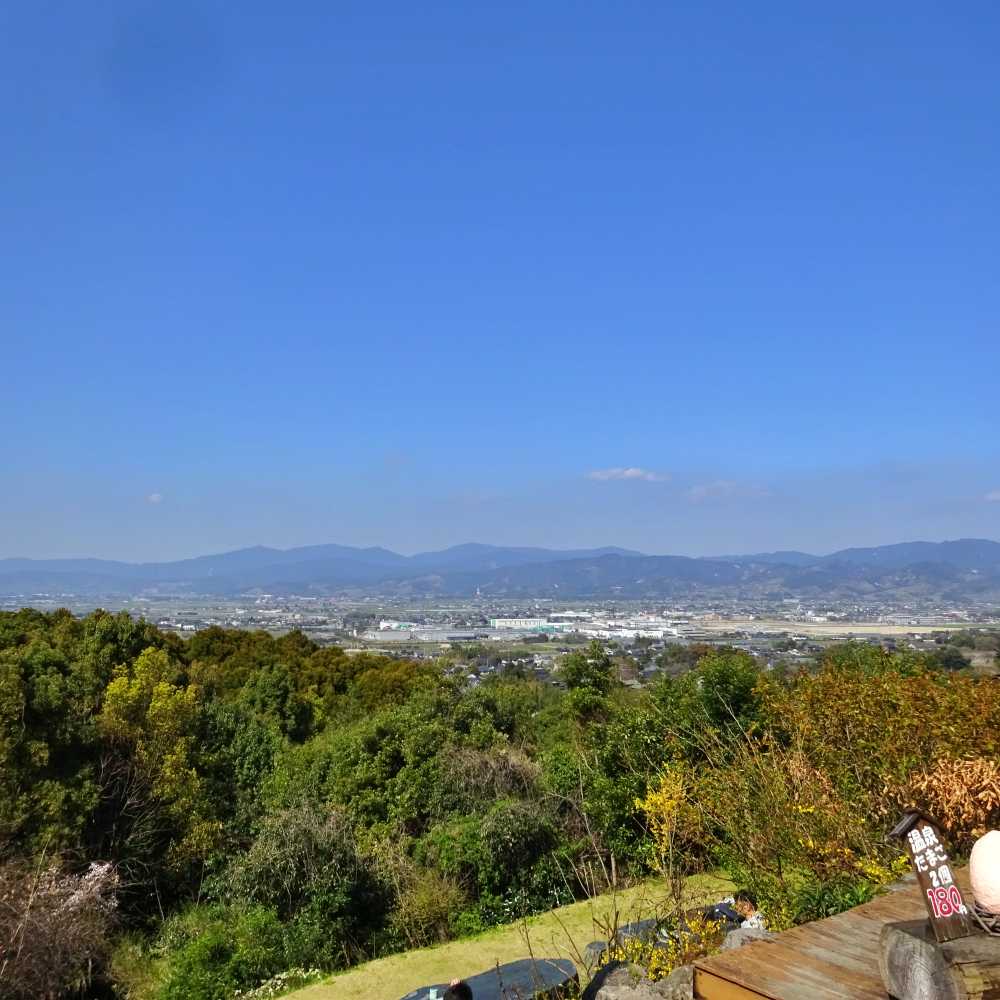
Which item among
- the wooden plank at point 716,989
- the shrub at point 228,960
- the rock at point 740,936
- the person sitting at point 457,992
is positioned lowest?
the shrub at point 228,960

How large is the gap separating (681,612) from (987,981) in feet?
401

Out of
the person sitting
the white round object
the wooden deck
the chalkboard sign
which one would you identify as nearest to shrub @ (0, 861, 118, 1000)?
the person sitting

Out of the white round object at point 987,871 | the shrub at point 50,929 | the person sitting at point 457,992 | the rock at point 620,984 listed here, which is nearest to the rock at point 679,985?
the rock at point 620,984

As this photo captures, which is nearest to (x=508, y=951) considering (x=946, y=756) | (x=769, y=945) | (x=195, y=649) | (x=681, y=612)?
(x=946, y=756)

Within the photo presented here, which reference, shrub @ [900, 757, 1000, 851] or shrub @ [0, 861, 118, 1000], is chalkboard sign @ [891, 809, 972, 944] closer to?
shrub @ [900, 757, 1000, 851]

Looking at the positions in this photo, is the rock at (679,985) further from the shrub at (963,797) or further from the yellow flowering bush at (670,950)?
the shrub at (963,797)

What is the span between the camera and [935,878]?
2639 mm

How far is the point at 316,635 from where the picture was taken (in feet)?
246

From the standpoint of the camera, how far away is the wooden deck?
10.0 ft

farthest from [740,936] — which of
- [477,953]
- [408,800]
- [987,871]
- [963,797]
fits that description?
[408,800]

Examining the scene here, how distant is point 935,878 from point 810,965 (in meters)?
0.90

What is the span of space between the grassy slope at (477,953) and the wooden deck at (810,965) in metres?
4.14

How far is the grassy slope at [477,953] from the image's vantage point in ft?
26.1

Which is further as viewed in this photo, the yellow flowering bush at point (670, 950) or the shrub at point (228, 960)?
the shrub at point (228, 960)
